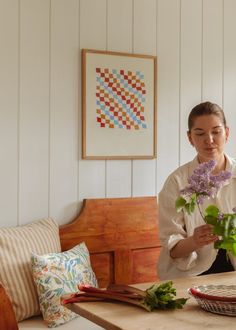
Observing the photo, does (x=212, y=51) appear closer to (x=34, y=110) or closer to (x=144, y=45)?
(x=144, y=45)

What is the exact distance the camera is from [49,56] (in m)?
2.74

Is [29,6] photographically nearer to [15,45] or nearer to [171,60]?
[15,45]

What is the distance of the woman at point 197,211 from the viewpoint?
8.00ft

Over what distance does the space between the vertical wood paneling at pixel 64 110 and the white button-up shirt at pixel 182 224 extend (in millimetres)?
528

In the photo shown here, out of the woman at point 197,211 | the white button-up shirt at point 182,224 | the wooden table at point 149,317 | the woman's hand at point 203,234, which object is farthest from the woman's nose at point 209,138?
the wooden table at point 149,317

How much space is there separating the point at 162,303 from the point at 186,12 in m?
2.06

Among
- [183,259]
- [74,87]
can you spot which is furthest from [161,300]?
[74,87]

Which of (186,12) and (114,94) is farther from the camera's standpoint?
(186,12)

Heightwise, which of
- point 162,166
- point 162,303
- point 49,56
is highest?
point 49,56

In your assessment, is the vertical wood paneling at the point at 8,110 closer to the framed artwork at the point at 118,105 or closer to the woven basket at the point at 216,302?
the framed artwork at the point at 118,105

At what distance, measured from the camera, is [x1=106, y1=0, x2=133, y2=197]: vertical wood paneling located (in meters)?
2.93

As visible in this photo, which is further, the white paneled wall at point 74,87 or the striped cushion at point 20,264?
the white paneled wall at point 74,87

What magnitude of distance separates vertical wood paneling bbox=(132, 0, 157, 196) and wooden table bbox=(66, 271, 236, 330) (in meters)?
1.32

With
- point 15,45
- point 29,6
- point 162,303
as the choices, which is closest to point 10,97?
point 15,45
